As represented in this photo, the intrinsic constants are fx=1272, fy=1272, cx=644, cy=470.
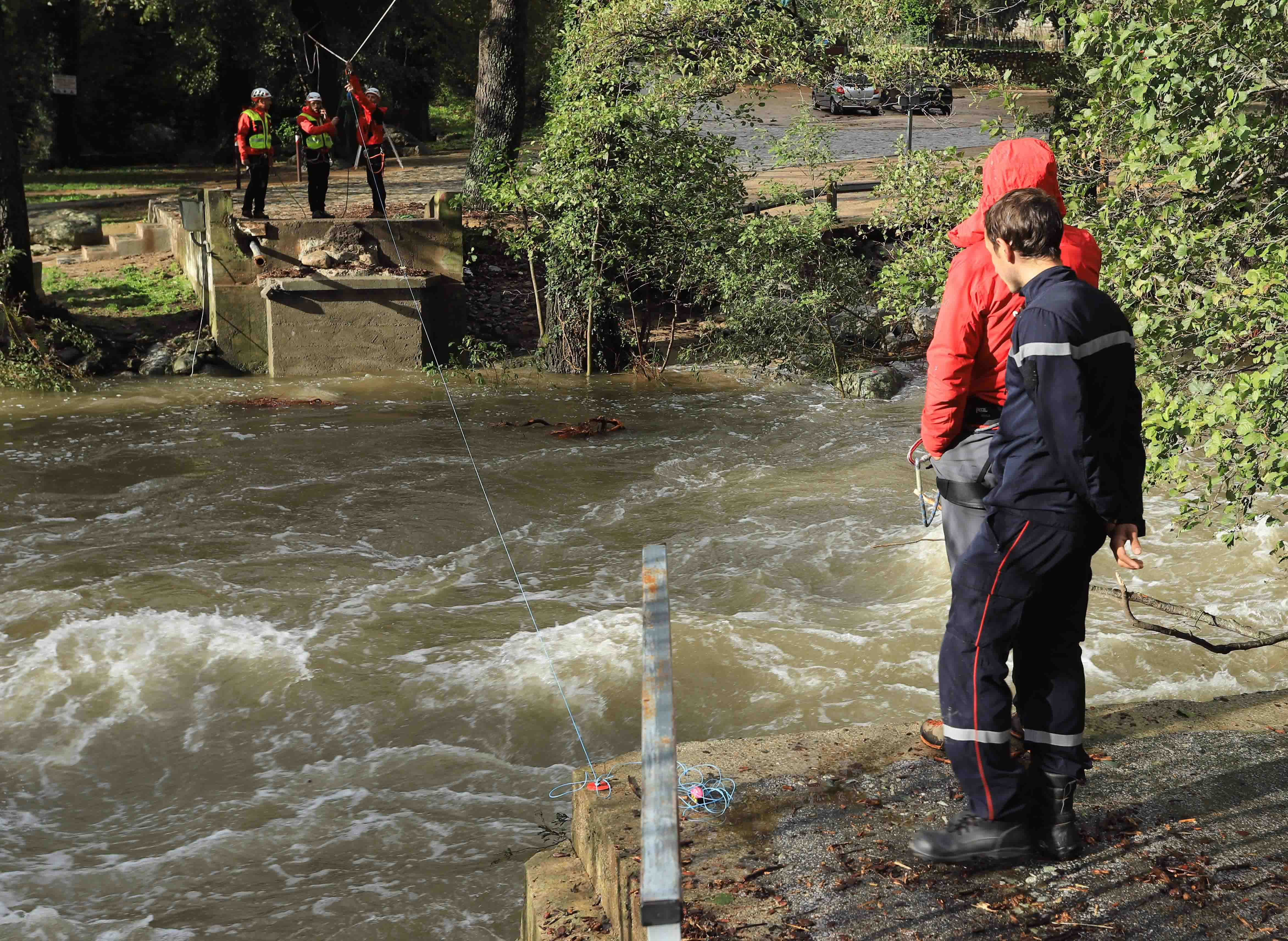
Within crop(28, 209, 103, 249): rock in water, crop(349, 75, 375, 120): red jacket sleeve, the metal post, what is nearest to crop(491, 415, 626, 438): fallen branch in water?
crop(349, 75, 375, 120): red jacket sleeve

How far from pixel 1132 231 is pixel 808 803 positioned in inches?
161

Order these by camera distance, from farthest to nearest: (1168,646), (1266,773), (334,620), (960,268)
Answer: (334,620) → (1168,646) → (1266,773) → (960,268)

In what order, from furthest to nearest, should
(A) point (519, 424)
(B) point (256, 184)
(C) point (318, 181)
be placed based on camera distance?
(C) point (318, 181)
(B) point (256, 184)
(A) point (519, 424)

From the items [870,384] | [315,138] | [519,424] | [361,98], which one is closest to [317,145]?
[315,138]

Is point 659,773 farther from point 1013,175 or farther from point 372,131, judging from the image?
point 372,131

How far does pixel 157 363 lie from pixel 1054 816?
46.8ft

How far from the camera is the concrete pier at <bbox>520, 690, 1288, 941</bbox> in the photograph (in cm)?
333

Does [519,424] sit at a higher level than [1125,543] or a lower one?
lower

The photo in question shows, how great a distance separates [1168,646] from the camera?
7160 mm

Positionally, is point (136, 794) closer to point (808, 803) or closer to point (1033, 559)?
point (808, 803)

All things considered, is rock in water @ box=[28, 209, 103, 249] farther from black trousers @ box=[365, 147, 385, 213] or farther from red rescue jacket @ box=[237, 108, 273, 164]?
black trousers @ box=[365, 147, 385, 213]

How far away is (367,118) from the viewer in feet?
54.2

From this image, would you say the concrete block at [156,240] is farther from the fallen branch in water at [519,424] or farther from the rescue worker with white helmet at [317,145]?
the fallen branch in water at [519,424]

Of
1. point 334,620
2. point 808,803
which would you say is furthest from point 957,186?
point 808,803
